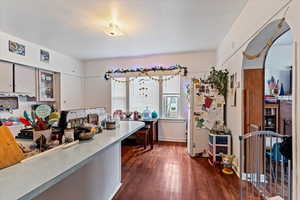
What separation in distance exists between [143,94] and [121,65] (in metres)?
1.25

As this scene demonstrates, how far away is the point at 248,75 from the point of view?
8.16ft

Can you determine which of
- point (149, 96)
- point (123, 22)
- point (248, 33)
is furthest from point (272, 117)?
point (123, 22)

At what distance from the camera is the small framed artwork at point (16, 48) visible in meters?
3.35

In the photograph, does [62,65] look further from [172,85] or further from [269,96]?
[269,96]

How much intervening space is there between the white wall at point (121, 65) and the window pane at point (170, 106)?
94 cm

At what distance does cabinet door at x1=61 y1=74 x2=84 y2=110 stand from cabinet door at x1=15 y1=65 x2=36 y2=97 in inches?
34.1

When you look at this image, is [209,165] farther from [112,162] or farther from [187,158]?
[112,162]

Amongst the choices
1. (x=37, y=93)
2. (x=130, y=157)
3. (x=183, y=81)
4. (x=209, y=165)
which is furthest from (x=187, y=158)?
(x=37, y=93)

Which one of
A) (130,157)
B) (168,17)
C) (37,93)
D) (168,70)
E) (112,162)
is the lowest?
(130,157)

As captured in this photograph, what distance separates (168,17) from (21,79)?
354 cm

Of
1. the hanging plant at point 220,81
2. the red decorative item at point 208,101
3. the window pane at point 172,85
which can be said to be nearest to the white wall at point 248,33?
the hanging plant at point 220,81

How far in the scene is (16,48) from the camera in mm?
3469

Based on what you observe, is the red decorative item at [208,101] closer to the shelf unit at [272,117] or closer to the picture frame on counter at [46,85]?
the shelf unit at [272,117]

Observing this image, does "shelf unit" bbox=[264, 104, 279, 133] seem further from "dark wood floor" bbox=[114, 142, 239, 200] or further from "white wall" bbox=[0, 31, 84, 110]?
"white wall" bbox=[0, 31, 84, 110]
